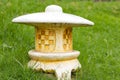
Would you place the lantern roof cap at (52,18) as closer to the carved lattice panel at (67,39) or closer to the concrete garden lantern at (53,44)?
the concrete garden lantern at (53,44)

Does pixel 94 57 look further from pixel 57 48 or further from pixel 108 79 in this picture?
pixel 57 48

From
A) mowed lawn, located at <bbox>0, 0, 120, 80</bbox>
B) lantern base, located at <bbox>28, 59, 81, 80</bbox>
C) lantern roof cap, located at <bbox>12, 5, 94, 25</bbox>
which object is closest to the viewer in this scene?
lantern roof cap, located at <bbox>12, 5, 94, 25</bbox>

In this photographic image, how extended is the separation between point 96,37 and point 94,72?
2.25 meters

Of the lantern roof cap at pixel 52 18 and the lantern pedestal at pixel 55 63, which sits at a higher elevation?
the lantern roof cap at pixel 52 18

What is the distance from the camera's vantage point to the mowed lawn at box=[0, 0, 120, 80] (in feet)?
13.1

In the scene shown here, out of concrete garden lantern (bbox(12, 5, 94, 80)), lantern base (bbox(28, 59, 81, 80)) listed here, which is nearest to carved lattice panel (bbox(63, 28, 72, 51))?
concrete garden lantern (bbox(12, 5, 94, 80))

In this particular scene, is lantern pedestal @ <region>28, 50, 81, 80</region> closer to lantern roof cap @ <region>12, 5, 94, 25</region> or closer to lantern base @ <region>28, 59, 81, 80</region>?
lantern base @ <region>28, 59, 81, 80</region>

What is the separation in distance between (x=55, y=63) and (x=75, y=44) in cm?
166

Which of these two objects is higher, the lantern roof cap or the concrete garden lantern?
the lantern roof cap

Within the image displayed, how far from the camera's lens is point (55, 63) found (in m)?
3.91

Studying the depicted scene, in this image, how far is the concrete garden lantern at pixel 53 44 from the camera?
3.85 metres

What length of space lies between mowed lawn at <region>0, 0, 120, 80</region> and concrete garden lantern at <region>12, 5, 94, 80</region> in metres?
0.11

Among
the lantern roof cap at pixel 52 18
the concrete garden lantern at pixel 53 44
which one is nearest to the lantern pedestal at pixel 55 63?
the concrete garden lantern at pixel 53 44

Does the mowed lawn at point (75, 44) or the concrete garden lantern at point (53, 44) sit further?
the mowed lawn at point (75, 44)
